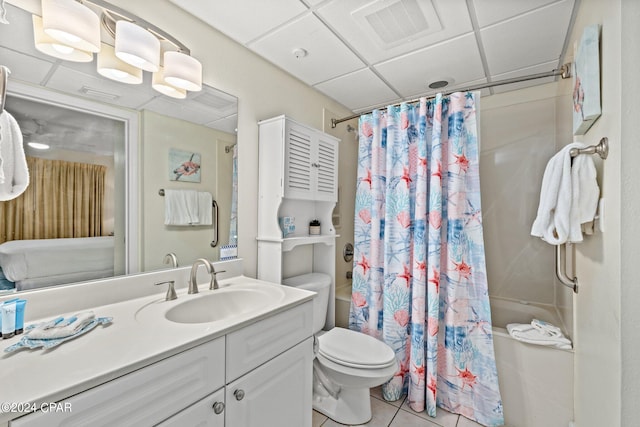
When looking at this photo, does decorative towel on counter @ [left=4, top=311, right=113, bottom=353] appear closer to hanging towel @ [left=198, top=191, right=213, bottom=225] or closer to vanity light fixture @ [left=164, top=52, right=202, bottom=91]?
hanging towel @ [left=198, top=191, right=213, bottom=225]

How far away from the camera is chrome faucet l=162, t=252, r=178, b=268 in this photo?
1.30m

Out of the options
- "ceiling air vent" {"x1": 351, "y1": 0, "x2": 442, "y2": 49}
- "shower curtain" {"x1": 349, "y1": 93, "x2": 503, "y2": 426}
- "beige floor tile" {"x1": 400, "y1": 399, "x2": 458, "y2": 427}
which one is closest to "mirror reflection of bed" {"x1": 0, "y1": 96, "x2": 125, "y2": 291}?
"ceiling air vent" {"x1": 351, "y1": 0, "x2": 442, "y2": 49}

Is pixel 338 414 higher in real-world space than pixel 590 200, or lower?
lower

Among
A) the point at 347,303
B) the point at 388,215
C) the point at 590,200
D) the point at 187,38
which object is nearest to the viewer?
the point at 590,200

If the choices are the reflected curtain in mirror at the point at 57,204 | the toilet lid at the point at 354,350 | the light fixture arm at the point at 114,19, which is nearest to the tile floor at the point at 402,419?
the toilet lid at the point at 354,350

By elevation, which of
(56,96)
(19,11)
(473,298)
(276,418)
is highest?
(19,11)

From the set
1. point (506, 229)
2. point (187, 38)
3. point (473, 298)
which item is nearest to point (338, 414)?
point (473, 298)

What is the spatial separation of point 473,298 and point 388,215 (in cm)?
75

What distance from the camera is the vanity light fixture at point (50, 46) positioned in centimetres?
96

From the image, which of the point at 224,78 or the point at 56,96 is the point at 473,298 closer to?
the point at 224,78

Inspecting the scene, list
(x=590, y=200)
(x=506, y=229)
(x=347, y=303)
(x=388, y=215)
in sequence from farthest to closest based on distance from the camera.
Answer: (x=506, y=229) → (x=347, y=303) → (x=388, y=215) → (x=590, y=200)

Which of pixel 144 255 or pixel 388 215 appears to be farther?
pixel 388 215

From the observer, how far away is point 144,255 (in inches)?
48.3

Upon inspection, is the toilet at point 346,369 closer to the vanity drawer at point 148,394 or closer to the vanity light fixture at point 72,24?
the vanity drawer at point 148,394
